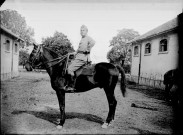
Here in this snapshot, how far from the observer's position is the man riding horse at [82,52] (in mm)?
4645

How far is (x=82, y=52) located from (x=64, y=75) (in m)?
0.91

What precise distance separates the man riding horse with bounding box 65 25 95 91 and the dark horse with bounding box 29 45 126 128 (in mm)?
194

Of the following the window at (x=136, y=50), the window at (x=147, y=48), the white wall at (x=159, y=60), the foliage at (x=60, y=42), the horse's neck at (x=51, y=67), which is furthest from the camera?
the window at (x=136, y=50)

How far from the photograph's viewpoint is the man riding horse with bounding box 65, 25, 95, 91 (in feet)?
15.2

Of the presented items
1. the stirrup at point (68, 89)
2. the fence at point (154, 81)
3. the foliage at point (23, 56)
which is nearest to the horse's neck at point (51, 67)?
the stirrup at point (68, 89)

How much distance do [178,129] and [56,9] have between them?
14.2 ft

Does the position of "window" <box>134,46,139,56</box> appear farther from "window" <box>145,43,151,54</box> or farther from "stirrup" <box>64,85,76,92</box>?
"stirrup" <box>64,85,76,92</box>

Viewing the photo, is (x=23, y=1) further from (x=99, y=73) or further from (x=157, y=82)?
(x=157, y=82)

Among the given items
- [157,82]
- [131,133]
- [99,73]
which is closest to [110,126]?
[131,133]

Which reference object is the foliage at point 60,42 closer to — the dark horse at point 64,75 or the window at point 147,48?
the dark horse at point 64,75

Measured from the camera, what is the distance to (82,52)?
4816mm

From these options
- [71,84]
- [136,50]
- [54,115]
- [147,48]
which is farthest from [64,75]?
[136,50]

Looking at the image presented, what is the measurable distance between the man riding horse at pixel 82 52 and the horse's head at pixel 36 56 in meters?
1.04

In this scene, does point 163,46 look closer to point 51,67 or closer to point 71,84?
point 71,84
